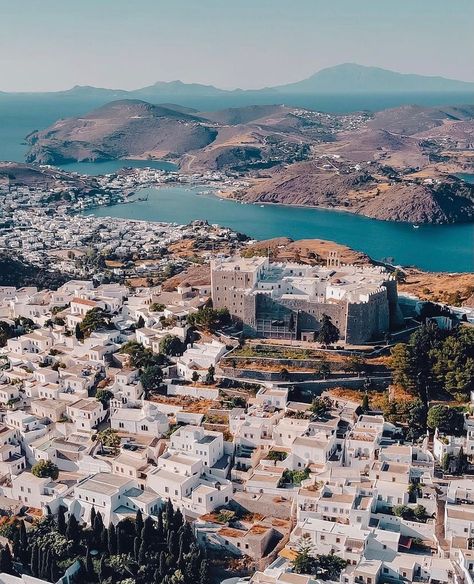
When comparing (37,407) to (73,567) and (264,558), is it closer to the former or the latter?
(73,567)

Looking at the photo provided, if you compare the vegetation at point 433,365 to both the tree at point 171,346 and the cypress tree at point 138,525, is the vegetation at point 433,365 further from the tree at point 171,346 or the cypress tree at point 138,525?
the cypress tree at point 138,525

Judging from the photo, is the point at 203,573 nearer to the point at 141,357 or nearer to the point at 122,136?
the point at 141,357

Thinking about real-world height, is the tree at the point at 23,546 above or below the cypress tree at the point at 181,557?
below

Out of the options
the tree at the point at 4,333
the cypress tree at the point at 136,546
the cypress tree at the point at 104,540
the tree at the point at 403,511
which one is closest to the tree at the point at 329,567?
the tree at the point at 403,511

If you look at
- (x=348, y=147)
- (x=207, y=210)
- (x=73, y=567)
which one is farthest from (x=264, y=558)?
(x=348, y=147)

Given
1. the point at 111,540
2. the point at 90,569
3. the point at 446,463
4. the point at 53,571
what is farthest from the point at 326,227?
the point at 53,571

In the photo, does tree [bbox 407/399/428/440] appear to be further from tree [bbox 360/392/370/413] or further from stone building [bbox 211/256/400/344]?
stone building [bbox 211/256/400/344]
